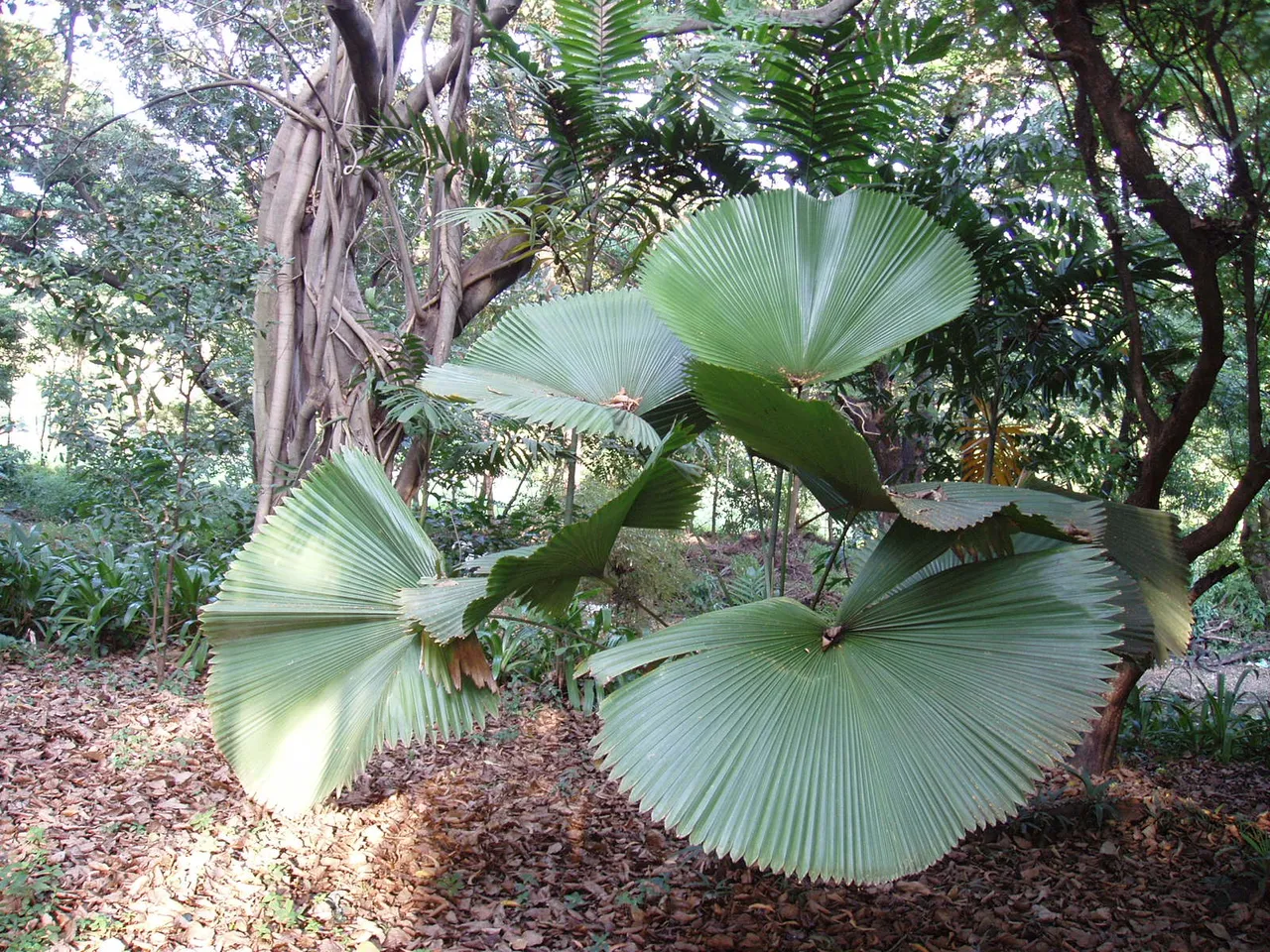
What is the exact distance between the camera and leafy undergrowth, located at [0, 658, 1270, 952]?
2348mm

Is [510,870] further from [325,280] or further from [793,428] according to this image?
[325,280]

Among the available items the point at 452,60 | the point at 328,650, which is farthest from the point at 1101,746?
the point at 452,60

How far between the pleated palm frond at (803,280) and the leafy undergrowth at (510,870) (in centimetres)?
154

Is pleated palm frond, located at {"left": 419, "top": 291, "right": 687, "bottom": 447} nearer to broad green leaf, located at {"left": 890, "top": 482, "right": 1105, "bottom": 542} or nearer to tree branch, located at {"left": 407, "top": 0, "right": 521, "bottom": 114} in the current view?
broad green leaf, located at {"left": 890, "top": 482, "right": 1105, "bottom": 542}

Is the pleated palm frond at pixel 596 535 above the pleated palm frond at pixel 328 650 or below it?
above

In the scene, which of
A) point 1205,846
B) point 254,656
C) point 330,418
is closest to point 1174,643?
point 1205,846

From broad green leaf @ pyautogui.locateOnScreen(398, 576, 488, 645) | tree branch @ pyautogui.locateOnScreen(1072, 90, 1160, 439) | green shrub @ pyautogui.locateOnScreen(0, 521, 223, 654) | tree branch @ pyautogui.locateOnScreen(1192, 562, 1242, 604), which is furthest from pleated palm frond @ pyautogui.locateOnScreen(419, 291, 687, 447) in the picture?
green shrub @ pyautogui.locateOnScreen(0, 521, 223, 654)

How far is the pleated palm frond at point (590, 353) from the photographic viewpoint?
224 centimetres

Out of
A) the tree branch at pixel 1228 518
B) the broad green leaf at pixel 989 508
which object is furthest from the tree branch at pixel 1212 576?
the broad green leaf at pixel 989 508

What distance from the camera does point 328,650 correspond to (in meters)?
2.04

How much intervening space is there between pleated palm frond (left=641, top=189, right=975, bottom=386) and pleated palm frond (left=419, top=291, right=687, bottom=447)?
23 cm

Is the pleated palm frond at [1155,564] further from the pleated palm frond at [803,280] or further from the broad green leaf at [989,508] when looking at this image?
the pleated palm frond at [803,280]

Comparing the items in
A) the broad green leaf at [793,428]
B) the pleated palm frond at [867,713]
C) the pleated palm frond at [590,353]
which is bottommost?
the pleated palm frond at [867,713]

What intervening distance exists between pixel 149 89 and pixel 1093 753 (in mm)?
8756
